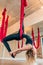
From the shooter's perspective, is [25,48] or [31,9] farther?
[31,9]

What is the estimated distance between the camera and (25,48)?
35.4 inches

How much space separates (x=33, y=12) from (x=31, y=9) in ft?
0.21

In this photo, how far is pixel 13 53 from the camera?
37.1 inches

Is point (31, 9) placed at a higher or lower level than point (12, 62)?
higher

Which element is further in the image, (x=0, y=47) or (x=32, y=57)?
(x=0, y=47)

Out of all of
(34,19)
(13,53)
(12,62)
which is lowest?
(12,62)

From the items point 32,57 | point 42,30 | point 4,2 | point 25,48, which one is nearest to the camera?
point 25,48

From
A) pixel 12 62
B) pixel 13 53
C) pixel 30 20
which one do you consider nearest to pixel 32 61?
pixel 13 53

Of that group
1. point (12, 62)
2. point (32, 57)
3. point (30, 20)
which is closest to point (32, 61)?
point (32, 57)

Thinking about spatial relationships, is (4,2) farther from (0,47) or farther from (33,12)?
(0,47)

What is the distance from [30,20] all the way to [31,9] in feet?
0.60

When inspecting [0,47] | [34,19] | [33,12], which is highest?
[33,12]

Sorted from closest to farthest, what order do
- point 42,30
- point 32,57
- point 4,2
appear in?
point 32,57, point 4,2, point 42,30

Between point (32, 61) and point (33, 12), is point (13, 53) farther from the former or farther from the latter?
point (33, 12)
